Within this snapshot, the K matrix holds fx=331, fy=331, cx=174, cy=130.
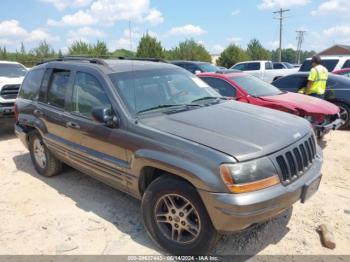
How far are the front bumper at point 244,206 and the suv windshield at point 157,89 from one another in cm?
135

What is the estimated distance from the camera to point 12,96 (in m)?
8.55

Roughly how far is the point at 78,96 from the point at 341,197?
367cm

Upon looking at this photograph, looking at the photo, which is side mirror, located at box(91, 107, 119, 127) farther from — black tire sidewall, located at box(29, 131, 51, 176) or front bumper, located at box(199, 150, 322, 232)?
black tire sidewall, located at box(29, 131, 51, 176)

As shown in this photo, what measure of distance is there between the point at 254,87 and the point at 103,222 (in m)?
4.74

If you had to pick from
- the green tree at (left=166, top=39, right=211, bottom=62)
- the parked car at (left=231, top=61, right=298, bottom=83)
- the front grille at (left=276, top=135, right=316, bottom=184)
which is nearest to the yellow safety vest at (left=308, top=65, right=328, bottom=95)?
the front grille at (left=276, top=135, right=316, bottom=184)

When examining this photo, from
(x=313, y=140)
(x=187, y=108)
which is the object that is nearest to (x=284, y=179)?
(x=313, y=140)

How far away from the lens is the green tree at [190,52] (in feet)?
133

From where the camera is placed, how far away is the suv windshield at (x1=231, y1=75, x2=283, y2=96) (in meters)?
7.12

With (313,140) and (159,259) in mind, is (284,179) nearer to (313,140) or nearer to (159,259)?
(313,140)

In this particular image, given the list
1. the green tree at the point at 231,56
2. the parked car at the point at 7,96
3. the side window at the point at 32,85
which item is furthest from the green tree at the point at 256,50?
the side window at the point at 32,85

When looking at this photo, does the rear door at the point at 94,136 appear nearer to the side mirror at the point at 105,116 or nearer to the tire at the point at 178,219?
the side mirror at the point at 105,116

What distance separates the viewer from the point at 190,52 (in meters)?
41.3

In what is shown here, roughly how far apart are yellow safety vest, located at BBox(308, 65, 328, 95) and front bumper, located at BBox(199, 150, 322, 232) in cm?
581

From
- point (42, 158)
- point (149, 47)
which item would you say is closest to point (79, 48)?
point (149, 47)
